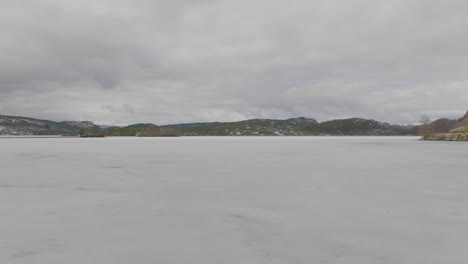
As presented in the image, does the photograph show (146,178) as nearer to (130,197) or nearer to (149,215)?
(130,197)

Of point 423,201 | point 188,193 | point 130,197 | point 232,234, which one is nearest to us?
point 232,234

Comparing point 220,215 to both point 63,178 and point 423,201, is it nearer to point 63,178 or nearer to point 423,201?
point 423,201

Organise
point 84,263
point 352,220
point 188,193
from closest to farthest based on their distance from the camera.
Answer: point 84,263, point 352,220, point 188,193

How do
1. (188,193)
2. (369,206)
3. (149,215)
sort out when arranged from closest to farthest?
(149,215), (369,206), (188,193)

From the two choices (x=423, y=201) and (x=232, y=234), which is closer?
(x=232, y=234)

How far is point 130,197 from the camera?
9375mm

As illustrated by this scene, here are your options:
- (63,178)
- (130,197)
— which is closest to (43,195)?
(130,197)

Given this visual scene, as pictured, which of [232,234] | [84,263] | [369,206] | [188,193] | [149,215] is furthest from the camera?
[188,193]

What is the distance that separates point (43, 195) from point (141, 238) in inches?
246

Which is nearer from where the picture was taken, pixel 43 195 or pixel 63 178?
pixel 43 195

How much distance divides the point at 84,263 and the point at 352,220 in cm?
582

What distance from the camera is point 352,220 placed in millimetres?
6766

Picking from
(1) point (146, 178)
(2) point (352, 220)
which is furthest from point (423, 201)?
(1) point (146, 178)

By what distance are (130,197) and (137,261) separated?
5228 mm
